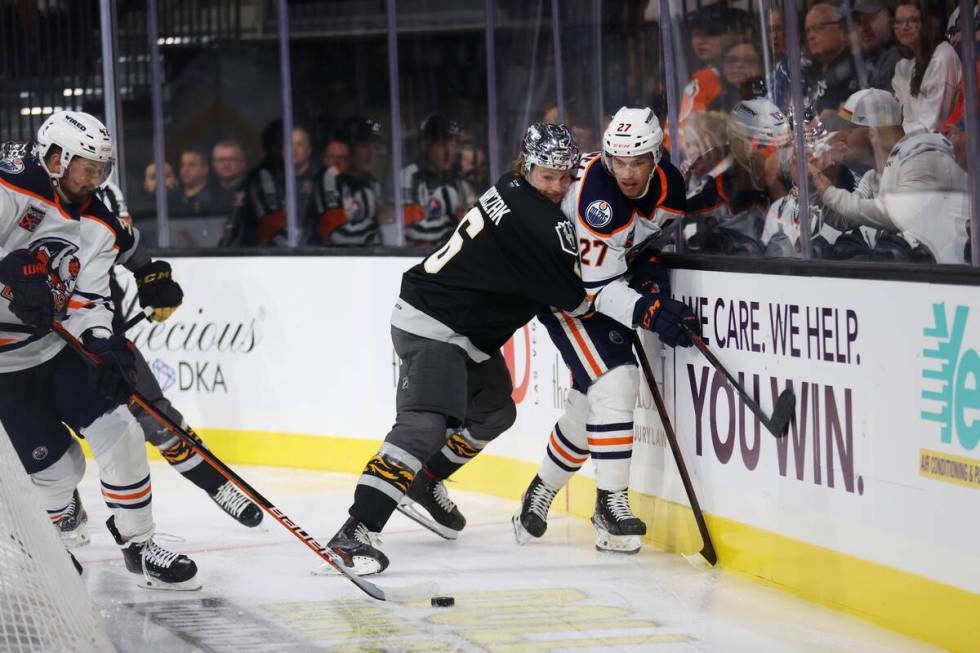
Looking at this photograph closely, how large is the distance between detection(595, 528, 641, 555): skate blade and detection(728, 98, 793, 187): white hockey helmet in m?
1.08

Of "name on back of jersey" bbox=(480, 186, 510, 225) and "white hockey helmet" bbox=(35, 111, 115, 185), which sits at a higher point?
"white hockey helmet" bbox=(35, 111, 115, 185)

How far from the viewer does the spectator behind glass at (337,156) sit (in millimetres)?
7000

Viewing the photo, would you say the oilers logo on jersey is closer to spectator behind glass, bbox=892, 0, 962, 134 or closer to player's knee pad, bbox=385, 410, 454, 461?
player's knee pad, bbox=385, 410, 454, 461

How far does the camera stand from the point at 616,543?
4355mm

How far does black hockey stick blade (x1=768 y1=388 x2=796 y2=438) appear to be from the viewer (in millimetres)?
3762

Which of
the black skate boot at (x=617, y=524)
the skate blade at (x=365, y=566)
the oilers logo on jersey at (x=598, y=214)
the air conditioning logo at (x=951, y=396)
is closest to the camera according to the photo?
the air conditioning logo at (x=951, y=396)

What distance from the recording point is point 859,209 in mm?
3896

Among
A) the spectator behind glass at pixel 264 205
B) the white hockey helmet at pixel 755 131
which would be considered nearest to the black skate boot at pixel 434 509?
the white hockey helmet at pixel 755 131

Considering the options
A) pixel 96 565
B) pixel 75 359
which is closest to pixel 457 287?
pixel 75 359

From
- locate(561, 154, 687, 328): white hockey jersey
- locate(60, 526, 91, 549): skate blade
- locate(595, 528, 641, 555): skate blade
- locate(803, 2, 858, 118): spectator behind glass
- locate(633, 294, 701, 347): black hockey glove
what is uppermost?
locate(803, 2, 858, 118): spectator behind glass

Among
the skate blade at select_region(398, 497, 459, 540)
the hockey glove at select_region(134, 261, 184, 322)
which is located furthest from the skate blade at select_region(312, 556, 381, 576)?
the hockey glove at select_region(134, 261, 184, 322)

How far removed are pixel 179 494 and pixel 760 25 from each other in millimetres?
2701

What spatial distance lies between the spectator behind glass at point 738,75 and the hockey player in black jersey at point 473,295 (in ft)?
2.07

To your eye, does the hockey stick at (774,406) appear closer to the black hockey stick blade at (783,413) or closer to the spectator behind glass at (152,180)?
the black hockey stick blade at (783,413)
